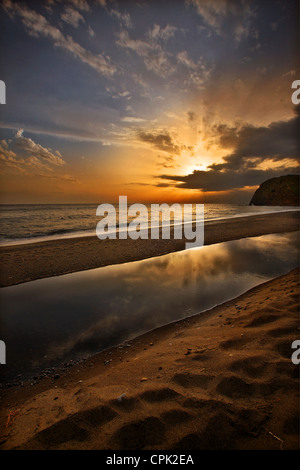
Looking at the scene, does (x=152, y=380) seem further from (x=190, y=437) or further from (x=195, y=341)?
(x=195, y=341)

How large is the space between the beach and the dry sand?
1 centimetres

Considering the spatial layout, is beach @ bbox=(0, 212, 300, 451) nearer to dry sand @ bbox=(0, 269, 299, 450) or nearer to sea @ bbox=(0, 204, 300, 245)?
dry sand @ bbox=(0, 269, 299, 450)

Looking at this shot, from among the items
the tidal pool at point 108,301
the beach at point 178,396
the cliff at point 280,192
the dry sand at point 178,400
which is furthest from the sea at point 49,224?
the cliff at point 280,192

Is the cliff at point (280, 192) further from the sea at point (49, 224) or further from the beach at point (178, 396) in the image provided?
the beach at point (178, 396)

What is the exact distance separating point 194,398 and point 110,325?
3660 millimetres

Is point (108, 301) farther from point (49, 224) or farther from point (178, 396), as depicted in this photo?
point (49, 224)

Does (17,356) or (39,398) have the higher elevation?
(39,398)

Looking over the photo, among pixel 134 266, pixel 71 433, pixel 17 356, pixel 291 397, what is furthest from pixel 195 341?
pixel 134 266

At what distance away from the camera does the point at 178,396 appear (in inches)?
102

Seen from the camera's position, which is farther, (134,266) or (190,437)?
(134,266)

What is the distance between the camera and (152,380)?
3006 mm

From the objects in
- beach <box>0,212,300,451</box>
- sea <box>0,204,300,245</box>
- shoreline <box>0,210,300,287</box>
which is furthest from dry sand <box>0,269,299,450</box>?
sea <box>0,204,300,245</box>

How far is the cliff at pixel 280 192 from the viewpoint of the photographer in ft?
316

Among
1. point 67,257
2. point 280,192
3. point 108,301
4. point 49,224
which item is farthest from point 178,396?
point 280,192
